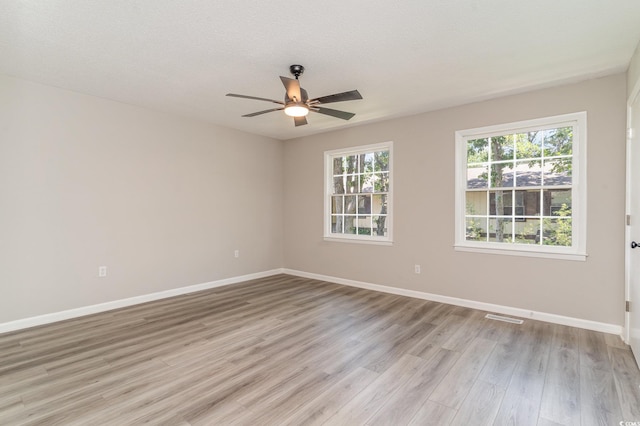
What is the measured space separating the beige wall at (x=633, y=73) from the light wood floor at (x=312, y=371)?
2398 millimetres

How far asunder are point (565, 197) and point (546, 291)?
1.10 metres

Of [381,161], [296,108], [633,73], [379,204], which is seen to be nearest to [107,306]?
[296,108]

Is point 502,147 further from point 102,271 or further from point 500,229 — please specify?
point 102,271

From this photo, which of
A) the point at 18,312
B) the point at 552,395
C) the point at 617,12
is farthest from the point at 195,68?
the point at 552,395

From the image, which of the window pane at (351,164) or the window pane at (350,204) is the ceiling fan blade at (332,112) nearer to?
the window pane at (351,164)

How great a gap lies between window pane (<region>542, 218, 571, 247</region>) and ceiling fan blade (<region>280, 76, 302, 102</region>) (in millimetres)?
3190

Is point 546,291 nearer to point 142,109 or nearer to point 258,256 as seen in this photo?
point 258,256

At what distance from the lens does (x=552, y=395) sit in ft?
7.04

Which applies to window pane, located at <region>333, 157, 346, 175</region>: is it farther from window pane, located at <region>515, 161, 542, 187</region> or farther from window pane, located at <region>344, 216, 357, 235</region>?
window pane, located at <region>515, 161, 542, 187</region>

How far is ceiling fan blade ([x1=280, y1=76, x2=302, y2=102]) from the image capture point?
2.64 meters

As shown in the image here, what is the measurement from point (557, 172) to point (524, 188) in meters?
0.36

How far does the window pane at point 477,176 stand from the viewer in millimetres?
4051

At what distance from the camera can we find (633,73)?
277cm

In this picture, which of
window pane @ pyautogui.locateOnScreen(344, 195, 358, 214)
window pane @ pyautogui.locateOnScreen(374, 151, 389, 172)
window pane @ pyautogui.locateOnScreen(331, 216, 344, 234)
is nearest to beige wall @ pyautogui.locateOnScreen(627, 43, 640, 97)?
window pane @ pyautogui.locateOnScreen(374, 151, 389, 172)
